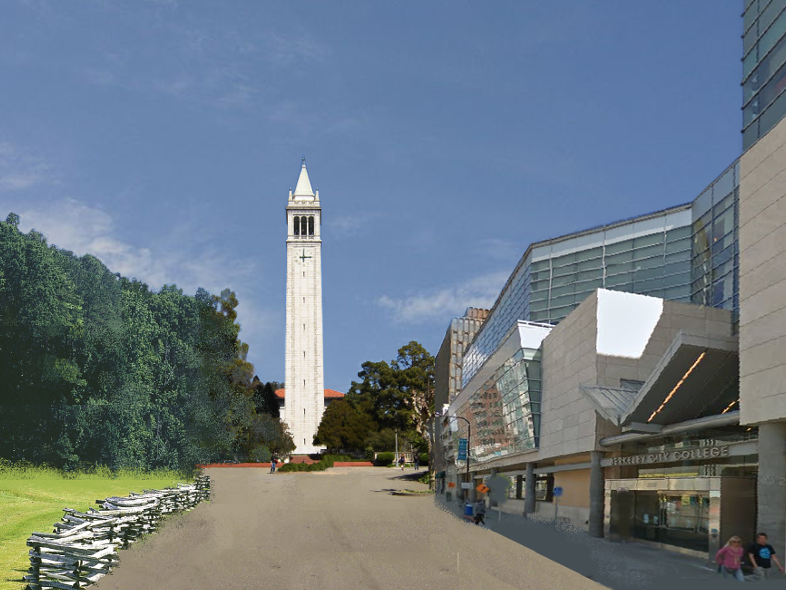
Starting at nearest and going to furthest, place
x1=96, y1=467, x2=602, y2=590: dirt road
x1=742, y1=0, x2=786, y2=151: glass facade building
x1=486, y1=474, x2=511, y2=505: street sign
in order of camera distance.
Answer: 1. x1=96, y1=467, x2=602, y2=590: dirt road
2. x1=742, y1=0, x2=786, y2=151: glass facade building
3. x1=486, y1=474, x2=511, y2=505: street sign

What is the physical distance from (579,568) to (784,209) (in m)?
11.6

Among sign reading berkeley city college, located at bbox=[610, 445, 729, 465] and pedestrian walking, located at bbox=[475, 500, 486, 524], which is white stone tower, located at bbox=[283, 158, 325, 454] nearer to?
pedestrian walking, located at bbox=[475, 500, 486, 524]

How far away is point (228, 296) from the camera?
9494 centimetres

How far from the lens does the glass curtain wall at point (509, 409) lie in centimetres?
5081

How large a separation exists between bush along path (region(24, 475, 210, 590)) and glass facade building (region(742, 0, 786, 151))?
2532 cm

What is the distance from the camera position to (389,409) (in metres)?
117

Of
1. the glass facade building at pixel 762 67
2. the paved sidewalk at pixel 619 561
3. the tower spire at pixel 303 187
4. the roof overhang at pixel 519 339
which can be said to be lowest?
the paved sidewalk at pixel 619 561

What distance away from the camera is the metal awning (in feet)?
99.0

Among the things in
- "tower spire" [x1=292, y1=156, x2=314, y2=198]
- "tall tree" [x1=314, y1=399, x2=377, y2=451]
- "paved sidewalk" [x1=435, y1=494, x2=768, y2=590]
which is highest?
"tower spire" [x1=292, y1=156, x2=314, y2=198]

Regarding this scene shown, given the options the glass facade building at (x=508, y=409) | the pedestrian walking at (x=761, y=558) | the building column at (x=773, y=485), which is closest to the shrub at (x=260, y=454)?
the glass facade building at (x=508, y=409)

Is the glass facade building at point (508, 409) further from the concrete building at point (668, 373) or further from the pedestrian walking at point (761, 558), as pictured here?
the pedestrian walking at point (761, 558)

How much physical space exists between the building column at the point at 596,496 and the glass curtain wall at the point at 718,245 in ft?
39.5

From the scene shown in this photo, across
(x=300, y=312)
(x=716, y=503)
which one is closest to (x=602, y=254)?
(x=716, y=503)

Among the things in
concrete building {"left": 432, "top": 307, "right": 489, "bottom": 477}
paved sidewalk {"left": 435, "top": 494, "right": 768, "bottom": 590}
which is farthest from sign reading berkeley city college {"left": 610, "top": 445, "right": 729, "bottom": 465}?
concrete building {"left": 432, "top": 307, "right": 489, "bottom": 477}
